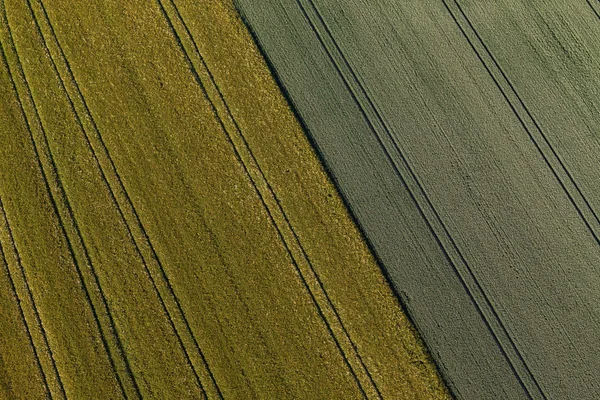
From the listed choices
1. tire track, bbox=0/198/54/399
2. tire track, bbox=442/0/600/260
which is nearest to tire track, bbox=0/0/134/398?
tire track, bbox=0/198/54/399

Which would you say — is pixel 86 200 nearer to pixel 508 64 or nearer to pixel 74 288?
pixel 74 288

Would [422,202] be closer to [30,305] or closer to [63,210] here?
[63,210]

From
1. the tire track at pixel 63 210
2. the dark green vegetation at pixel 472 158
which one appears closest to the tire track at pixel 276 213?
the dark green vegetation at pixel 472 158

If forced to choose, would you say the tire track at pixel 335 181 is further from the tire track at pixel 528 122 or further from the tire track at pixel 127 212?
the tire track at pixel 528 122

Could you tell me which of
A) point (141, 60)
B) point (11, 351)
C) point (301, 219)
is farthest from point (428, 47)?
point (11, 351)

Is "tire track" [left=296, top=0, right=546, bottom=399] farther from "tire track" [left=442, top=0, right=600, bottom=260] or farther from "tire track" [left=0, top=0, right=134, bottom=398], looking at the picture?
"tire track" [left=0, top=0, right=134, bottom=398]

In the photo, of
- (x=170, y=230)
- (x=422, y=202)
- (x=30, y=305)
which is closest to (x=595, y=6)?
(x=422, y=202)
